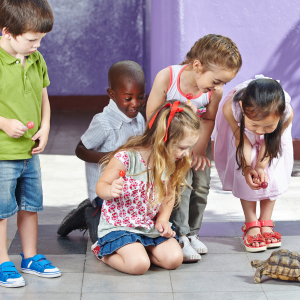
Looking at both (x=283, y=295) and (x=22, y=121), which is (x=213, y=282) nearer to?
(x=283, y=295)

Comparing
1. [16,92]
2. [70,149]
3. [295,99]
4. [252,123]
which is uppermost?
[16,92]

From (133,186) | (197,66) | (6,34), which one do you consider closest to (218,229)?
(133,186)

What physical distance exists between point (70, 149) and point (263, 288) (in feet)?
13.7

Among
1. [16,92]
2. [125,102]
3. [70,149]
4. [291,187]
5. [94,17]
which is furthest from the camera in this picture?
[94,17]

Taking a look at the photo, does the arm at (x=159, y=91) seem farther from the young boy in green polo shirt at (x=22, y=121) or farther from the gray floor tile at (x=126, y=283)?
the gray floor tile at (x=126, y=283)

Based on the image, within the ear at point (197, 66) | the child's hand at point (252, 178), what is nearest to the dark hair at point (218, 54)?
the ear at point (197, 66)

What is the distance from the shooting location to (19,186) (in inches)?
98.7

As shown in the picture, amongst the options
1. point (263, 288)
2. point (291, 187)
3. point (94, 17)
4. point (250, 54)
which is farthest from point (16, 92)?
point (94, 17)

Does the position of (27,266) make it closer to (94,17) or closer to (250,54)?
(250,54)

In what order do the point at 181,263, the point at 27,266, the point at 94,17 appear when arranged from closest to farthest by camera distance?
the point at 27,266
the point at 181,263
the point at 94,17

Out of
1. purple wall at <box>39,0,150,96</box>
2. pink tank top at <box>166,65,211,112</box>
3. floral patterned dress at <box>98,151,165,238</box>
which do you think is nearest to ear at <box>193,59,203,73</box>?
pink tank top at <box>166,65,211,112</box>

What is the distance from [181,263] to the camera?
8.84 ft

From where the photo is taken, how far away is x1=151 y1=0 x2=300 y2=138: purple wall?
529cm

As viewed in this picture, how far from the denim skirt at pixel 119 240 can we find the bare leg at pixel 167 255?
4 cm
